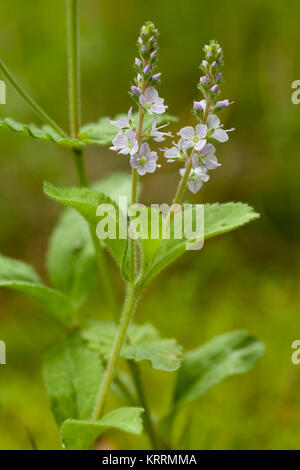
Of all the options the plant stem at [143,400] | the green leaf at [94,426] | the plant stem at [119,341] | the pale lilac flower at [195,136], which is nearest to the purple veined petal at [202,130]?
the pale lilac flower at [195,136]

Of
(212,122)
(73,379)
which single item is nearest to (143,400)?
(73,379)

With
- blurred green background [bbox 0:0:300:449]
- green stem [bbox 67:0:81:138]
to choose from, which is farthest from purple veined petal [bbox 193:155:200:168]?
blurred green background [bbox 0:0:300:449]

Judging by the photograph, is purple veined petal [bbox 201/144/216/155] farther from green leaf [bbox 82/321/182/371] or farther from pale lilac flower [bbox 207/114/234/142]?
green leaf [bbox 82/321/182/371]

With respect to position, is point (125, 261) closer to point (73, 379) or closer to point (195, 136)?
point (195, 136)

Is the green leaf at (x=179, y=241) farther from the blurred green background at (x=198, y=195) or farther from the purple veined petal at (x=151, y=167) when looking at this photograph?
the blurred green background at (x=198, y=195)
